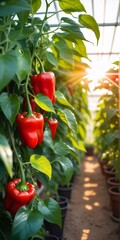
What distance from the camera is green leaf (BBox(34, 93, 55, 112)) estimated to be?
125 cm

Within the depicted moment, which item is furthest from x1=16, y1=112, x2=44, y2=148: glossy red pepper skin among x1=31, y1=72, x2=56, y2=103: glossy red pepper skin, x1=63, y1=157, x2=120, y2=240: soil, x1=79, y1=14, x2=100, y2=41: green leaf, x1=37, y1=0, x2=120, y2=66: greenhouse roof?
x1=63, y1=157, x2=120, y2=240: soil

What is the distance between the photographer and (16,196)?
1.18 meters

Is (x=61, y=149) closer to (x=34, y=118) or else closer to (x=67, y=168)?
(x=67, y=168)

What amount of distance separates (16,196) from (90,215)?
7.43ft

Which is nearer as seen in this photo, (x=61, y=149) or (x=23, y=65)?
(x=23, y=65)

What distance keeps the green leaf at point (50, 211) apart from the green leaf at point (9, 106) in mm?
369

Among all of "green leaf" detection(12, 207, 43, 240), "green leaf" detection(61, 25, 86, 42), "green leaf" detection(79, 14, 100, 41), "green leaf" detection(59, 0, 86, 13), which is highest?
"green leaf" detection(59, 0, 86, 13)

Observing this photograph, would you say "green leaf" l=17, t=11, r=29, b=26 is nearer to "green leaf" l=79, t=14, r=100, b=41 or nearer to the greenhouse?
the greenhouse

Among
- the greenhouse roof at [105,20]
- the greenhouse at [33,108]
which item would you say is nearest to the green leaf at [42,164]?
the greenhouse at [33,108]

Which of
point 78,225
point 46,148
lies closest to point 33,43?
point 46,148

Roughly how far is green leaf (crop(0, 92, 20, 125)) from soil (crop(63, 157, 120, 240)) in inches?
69.7

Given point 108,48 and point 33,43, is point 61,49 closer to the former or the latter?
point 33,43

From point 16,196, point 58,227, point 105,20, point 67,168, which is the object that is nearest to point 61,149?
point 67,168

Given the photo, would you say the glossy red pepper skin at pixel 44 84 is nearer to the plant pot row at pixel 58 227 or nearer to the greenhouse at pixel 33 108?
the greenhouse at pixel 33 108
